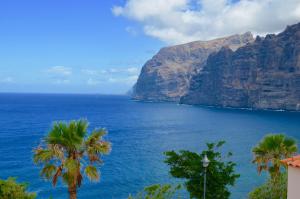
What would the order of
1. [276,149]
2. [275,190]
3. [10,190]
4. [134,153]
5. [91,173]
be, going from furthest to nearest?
[134,153]
[276,149]
[275,190]
[10,190]
[91,173]

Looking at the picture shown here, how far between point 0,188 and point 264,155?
57.9 feet

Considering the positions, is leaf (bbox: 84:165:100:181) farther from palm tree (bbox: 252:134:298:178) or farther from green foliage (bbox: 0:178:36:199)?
palm tree (bbox: 252:134:298:178)

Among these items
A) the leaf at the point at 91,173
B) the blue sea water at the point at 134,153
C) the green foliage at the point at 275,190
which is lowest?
the blue sea water at the point at 134,153

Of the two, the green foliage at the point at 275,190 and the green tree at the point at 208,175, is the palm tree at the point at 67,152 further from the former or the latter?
the green foliage at the point at 275,190

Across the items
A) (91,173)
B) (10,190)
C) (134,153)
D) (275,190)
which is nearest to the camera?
(91,173)

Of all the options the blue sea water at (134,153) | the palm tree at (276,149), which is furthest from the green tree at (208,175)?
the blue sea water at (134,153)

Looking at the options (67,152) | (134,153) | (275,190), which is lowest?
(134,153)

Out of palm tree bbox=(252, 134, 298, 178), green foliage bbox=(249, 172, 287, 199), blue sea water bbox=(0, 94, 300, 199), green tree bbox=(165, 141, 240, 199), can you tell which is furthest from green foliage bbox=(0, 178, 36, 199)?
blue sea water bbox=(0, 94, 300, 199)

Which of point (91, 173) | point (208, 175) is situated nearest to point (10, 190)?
point (91, 173)

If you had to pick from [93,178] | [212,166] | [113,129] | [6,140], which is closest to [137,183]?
[212,166]

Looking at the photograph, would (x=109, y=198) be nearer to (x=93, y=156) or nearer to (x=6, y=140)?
(x=93, y=156)

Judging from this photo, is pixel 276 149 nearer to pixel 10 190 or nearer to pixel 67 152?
pixel 67 152

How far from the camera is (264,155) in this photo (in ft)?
88.3

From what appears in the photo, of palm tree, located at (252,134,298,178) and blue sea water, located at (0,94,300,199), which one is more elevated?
palm tree, located at (252,134,298,178)
